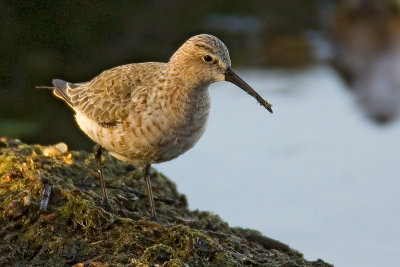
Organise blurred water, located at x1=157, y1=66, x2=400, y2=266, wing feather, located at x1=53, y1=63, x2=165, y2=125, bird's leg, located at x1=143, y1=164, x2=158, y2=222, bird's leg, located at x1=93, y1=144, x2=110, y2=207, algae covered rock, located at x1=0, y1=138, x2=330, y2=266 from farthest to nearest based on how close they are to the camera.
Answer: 1. blurred water, located at x1=157, y1=66, x2=400, y2=266
2. wing feather, located at x1=53, y1=63, x2=165, y2=125
3. bird's leg, located at x1=143, y1=164, x2=158, y2=222
4. bird's leg, located at x1=93, y1=144, x2=110, y2=207
5. algae covered rock, located at x1=0, y1=138, x2=330, y2=266

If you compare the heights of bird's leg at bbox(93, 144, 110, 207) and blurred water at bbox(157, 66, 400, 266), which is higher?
blurred water at bbox(157, 66, 400, 266)

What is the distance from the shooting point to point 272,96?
1617 cm

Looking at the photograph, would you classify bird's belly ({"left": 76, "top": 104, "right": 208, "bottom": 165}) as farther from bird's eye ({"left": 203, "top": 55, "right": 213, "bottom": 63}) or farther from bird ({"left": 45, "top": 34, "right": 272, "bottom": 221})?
bird's eye ({"left": 203, "top": 55, "right": 213, "bottom": 63})

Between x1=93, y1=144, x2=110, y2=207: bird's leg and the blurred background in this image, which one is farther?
the blurred background

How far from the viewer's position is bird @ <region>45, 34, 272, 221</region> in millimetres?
7941

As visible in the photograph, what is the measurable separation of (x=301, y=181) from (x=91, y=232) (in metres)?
6.57

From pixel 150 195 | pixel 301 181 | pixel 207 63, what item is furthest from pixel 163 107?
pixel 301 181

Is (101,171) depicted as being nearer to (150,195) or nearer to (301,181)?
(150,195)

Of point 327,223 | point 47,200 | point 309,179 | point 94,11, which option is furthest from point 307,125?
point 47,200

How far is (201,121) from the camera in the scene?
8062 millimetres

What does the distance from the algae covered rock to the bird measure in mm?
380

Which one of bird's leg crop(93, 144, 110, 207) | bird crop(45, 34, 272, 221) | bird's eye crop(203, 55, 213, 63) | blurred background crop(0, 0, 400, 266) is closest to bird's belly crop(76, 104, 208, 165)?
bird crop(45, 34, 272, 221)

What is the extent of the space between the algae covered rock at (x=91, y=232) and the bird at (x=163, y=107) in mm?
380

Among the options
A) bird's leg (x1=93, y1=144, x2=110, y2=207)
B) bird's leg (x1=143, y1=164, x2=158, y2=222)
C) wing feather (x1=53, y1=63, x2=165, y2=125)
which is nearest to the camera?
bird's leg (x1=93, y1=144, x2=110, y2=207)
